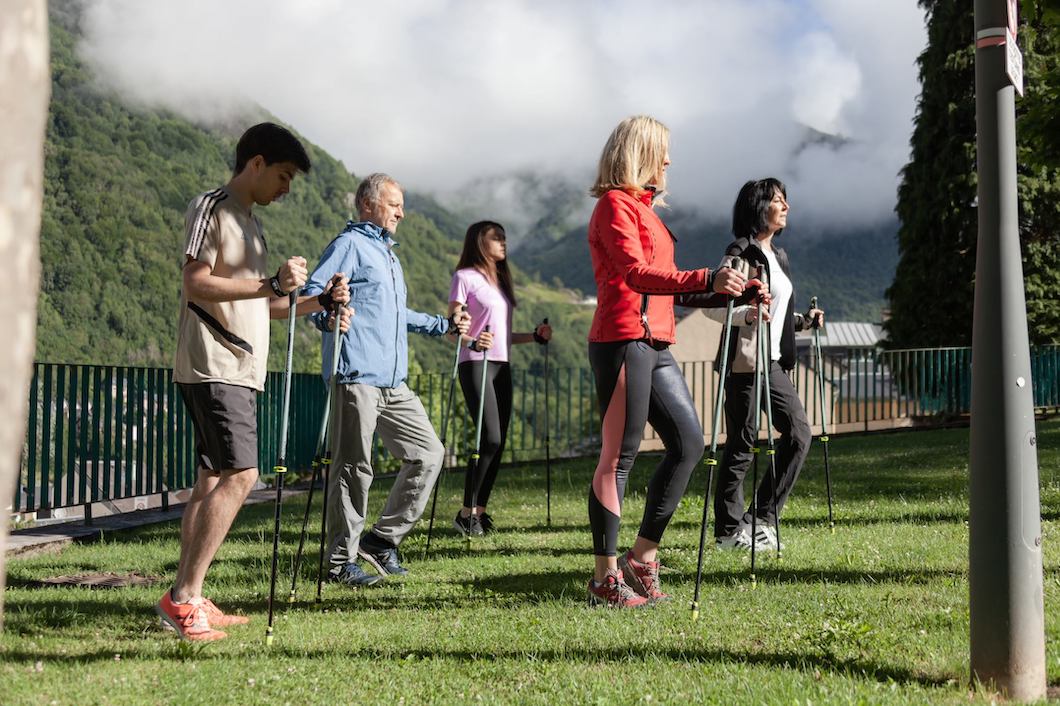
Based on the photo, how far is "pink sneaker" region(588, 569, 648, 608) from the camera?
4945 mm

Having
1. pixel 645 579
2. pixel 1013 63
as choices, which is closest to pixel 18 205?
pixel 1013 63

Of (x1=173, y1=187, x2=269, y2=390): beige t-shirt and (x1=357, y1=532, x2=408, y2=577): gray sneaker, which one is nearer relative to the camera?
(x1=173, y1=187, x2=269, y2=390): beige t-shirt

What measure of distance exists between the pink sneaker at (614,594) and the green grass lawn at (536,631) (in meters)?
0.13

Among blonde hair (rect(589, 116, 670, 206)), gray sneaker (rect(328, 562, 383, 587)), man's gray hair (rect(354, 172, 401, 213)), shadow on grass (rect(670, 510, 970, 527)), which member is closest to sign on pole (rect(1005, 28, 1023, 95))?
blonde hair (rect(589, 116, 670, 206))

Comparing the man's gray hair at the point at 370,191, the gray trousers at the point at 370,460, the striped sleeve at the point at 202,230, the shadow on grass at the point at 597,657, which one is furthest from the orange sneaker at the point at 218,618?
the man's gray hair at the point at 370,191

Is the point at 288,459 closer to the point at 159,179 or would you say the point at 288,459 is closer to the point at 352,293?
the point at 352,293

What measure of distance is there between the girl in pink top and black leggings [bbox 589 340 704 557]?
261 cm

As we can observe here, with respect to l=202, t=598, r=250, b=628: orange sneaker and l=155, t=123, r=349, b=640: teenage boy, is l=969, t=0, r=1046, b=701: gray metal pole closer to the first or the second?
l=155, t=123, r=349, b=640: teenage boy

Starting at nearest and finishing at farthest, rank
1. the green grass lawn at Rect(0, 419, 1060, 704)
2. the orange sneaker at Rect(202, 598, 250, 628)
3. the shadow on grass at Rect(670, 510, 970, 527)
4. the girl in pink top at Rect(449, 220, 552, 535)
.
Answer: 1. the green grass lawn at Rect(0, 419, 1060, 704)
2. the orange sneaker at Rect(202, 598, 250, 628)
3. the shadow on grass at Rect(670, 510, 970, 527)
4. the girl in pink top at Rect(449, 220, 552, 535)

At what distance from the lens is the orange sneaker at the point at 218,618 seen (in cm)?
476

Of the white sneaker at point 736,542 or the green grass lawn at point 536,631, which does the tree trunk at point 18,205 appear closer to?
the green grass lawn at point 536,631

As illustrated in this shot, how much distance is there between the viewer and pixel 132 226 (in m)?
133

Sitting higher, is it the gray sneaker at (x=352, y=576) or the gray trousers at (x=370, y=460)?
the gray trousers at (x=370, y=460)

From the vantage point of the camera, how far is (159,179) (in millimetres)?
148875
